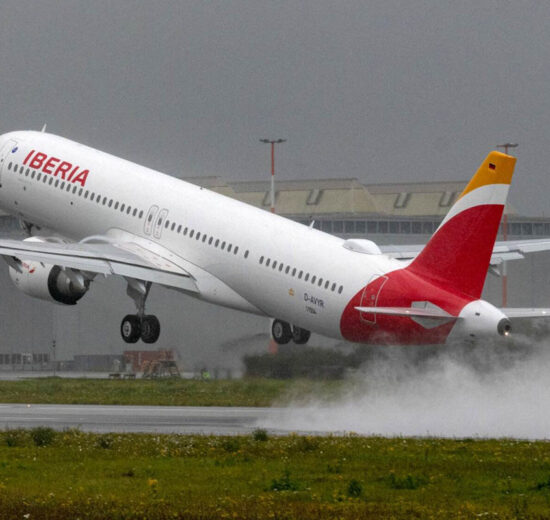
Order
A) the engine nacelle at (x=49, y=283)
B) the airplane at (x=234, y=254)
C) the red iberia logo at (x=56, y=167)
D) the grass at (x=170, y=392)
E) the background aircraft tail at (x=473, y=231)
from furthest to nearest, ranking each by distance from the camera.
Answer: the red iberia logo at (x=56, y=167) < the grass at (x=170, y=392) < the engine nacelle at (x=49, y=283) < the airplane at (x=234, y=254) < the background aircraft tail at (x=473, y=231)

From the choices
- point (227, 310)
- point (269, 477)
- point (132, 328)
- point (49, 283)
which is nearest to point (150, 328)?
point (132, 328)

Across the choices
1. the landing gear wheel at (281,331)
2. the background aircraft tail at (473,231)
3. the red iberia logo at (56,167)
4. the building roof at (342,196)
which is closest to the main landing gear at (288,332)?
the landing gear wheel at (281,331)

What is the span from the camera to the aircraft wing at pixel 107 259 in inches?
2064

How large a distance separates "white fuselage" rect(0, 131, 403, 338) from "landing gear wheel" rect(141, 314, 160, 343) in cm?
227

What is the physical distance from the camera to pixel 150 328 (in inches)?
2112

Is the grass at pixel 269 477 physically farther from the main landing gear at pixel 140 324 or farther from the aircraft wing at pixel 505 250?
the aircraft wing at pixel 505 250

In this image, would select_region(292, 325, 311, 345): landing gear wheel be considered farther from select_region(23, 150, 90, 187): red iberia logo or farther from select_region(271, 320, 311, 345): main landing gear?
select_region(23, 150, 90, 187): red iberia logo

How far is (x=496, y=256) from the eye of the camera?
188 feet

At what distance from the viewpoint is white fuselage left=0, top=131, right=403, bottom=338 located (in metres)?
48.3

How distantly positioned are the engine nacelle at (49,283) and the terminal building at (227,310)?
769 cm

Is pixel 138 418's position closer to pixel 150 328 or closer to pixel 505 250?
pixel 150 328

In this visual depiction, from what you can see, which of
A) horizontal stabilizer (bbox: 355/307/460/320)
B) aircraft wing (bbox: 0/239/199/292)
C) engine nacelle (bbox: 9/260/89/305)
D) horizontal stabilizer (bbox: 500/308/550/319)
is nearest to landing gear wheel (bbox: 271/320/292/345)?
aircraft wing (bbox: 0/239/199/292)

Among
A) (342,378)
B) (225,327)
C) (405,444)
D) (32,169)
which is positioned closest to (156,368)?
(225,327)

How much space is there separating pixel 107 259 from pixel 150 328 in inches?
126
